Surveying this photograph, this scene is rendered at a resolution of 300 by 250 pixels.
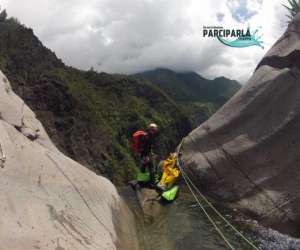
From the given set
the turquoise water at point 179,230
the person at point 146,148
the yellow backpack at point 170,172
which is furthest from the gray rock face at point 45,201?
the yellow backpack at point 170,172

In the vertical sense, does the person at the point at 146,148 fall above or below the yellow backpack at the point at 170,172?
above

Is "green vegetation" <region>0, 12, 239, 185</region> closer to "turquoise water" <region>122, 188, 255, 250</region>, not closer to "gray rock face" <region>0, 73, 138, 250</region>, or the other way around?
"turquoise water" <region>122, 188, 255, 250</region>

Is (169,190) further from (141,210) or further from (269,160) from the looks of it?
(269,160)

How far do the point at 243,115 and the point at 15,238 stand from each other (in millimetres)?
13651

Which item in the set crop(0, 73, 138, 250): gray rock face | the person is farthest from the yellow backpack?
crop(0, 73, 138, 250): gray rock face

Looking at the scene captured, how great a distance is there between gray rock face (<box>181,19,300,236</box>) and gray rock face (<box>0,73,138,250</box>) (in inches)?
196

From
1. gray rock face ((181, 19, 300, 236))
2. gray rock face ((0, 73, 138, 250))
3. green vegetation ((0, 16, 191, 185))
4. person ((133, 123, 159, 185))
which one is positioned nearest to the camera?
gray rock face ((0, 73, 138, 250))

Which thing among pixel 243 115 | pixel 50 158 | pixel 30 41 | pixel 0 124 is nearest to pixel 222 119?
pixel 243 115

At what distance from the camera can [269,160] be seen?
57.9 feet

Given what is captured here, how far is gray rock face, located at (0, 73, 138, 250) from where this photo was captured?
29.6 feet

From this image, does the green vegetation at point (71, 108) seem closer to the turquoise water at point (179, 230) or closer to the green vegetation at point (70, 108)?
the green vegetation at point (70, 108)

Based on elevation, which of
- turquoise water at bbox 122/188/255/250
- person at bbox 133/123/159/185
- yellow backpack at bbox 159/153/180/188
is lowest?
turquoise water at bbox 122/188/255/250

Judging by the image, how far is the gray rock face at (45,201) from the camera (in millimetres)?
9008

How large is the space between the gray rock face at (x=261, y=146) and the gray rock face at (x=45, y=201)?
16.4 ft
